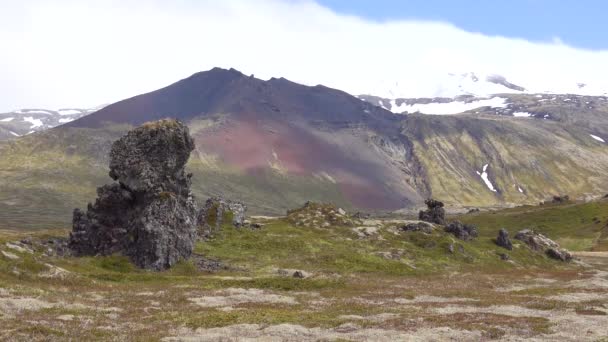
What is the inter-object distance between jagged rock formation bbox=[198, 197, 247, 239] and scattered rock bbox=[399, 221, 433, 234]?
3906 cm

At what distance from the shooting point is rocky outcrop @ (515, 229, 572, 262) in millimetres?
135875

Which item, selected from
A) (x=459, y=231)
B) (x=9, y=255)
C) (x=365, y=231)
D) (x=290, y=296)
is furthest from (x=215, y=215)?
(x=459, y=231)

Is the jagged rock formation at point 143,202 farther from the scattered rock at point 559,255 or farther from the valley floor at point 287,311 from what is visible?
the scattered rock at point 559,255

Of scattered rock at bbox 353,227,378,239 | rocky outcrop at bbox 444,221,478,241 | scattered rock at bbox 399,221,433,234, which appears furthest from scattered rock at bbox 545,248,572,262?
scattered rock at bbox 353,227,378,239

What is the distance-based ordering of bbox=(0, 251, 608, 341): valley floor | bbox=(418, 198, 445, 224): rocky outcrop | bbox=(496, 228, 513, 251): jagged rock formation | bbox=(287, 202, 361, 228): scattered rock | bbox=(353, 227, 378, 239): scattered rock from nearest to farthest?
bbox=(0, 251, 608, 341): valley floor, bbox=(353, 227, 378, 239): scattered rock, bbox=(496, 228, 513, 251): jagged rock formation, bbox=(287, 202, 361, 228): scattered rock, bbox=(418, 198, 445, 224): rocky outcrop

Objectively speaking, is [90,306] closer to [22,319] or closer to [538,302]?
[22,319]

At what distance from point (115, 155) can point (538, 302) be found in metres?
64.0

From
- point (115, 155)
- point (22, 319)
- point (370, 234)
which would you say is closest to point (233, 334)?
point (22, 319)

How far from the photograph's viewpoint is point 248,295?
60562mm

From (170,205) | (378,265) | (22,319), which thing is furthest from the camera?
(378,265)

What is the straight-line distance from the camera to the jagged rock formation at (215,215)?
10906 centimetres

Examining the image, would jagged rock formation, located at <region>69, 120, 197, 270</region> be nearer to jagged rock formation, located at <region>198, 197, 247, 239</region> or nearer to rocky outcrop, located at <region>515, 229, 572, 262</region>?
jagged rock formation, located at <region>198, 197, 247, 239</region>

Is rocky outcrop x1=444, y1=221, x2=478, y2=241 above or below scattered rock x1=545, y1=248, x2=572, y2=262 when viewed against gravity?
above

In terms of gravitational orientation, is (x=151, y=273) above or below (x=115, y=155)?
below
